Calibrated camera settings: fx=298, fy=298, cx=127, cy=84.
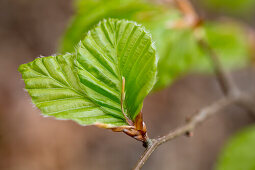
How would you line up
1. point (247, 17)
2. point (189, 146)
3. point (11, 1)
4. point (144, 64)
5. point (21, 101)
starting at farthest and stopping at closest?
point (247, 17) < point (189, 146) < point (11, 1) < point (21, 101) < point (144, 64)

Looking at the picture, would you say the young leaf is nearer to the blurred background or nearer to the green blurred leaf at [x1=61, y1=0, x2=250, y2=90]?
the green blurred leaf at [x1=61, y1=0, x2=250, y2=90]

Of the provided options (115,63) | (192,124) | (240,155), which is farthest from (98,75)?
(240,155)

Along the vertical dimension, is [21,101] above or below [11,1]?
below

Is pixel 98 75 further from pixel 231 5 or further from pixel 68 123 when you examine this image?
pixel 231 5

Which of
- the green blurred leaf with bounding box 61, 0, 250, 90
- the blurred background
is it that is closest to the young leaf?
the green blurred leaf with bounding box 61, 0, 250, 90

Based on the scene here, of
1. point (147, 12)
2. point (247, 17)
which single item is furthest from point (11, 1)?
point (247, 17)

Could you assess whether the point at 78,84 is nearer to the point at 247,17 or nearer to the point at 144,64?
the point at 144,64

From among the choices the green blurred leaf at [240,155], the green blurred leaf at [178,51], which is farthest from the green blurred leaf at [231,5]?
the green blurred leaf at [240,155]
